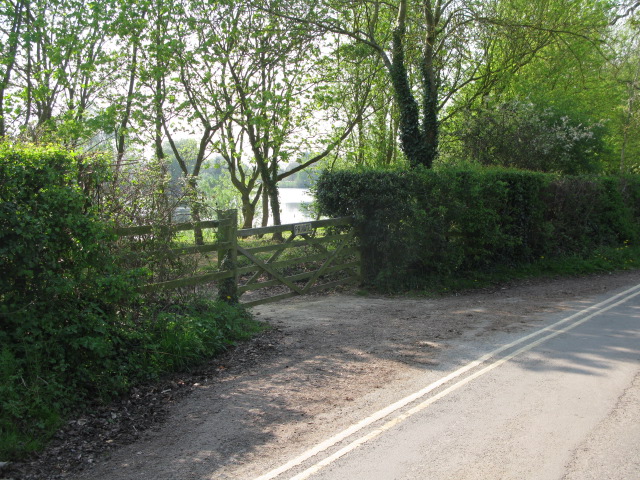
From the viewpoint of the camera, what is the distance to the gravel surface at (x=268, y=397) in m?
4.66

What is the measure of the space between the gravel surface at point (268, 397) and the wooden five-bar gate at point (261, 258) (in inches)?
36.5

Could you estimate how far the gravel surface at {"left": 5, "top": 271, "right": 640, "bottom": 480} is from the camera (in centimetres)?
466

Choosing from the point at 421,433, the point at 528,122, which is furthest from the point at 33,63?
the point at 421,433

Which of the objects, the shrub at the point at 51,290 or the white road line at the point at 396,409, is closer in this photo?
the white road line at the point at 396,409

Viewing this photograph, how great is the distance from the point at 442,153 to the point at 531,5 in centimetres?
666

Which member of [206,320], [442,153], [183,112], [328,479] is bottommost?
[328,479]

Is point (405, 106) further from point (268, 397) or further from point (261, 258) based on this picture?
point (268, 397)

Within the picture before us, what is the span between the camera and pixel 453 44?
17391 mm

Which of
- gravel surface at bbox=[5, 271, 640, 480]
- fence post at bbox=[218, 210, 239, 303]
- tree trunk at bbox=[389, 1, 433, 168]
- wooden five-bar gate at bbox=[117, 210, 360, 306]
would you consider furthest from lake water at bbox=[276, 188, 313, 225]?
gravel surface at bbox=[5, 271, 640, 480]

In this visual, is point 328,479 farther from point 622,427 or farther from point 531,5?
point 531,5

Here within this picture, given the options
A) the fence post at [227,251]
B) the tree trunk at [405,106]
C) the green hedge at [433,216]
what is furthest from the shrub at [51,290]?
the tree trunk at [405,106]

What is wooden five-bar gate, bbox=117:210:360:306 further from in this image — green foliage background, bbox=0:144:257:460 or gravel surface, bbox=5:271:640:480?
gravel surface, bbox=5:271:640:480

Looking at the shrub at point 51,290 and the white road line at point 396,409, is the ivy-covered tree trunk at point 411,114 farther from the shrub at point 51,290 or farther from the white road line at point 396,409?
the shrub at point 51,290

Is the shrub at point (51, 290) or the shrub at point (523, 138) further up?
the shrub at point (523, 138)
